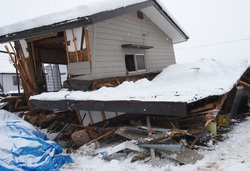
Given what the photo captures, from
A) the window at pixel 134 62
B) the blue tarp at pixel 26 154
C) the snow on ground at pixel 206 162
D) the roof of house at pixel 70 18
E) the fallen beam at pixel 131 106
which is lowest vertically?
the snow on ground at pixel 206 162

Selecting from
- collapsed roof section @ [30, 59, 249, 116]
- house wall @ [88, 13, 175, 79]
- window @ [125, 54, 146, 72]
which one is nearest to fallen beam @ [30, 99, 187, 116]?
collapsed roof section @ [30, 59, 249, 116]

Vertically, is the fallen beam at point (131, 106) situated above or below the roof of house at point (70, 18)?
below

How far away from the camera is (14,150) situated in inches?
166

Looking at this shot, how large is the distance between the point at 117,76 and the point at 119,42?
1.38 meters

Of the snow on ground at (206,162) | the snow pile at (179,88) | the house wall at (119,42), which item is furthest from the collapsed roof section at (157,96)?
the house wall at (119,42)

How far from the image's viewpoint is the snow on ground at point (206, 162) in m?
3.94

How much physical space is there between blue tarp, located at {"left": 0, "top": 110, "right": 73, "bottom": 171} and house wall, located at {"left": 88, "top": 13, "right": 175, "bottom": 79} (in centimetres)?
288

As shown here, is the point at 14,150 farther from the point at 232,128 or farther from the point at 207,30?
the point at 207,30

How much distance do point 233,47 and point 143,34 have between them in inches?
2112

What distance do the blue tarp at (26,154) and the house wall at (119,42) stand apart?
9.43ft

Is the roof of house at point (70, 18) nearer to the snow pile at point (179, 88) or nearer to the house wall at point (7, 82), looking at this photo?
the snow pile at point (179, 88)

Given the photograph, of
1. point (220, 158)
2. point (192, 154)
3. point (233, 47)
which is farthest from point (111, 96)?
point (233, 47)

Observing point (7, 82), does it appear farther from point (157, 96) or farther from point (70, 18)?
point (157, 96)

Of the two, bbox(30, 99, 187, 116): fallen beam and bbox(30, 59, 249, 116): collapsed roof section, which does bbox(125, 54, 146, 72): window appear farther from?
bbox(30, 99, 187, 116): fallen beam
